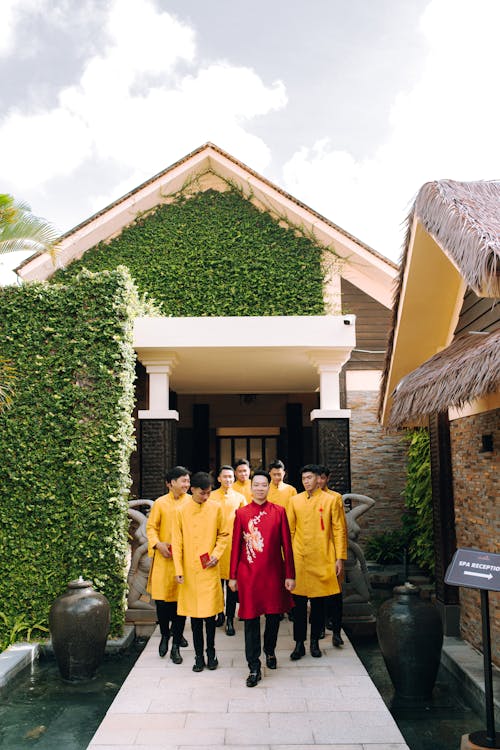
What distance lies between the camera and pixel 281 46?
27.2 feet

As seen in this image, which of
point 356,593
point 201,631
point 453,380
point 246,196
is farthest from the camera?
point 246,196

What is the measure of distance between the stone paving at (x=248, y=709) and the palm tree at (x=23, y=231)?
5217mm

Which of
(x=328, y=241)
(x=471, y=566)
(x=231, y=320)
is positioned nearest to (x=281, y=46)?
(x=231, y=320)

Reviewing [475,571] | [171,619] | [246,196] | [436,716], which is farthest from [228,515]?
[246,196]

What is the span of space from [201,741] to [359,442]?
29.7ft

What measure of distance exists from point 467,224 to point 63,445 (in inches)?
191

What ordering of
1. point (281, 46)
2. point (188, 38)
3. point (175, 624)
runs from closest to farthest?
point (175, 624)
point (188, 38)
point (281, 46)

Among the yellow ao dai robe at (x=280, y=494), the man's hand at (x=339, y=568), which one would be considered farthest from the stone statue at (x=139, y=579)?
the man's hand at (x=339, y=568)

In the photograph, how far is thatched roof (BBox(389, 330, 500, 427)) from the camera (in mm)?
4383

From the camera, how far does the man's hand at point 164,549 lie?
20.9 feet

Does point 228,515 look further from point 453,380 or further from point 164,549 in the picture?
point 453,380

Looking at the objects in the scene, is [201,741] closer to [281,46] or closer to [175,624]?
[175,624]

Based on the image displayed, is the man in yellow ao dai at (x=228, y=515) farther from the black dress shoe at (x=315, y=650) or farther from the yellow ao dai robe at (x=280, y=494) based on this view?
the black dress shoe at (x=315, y=650)

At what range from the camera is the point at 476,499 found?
6320mm
